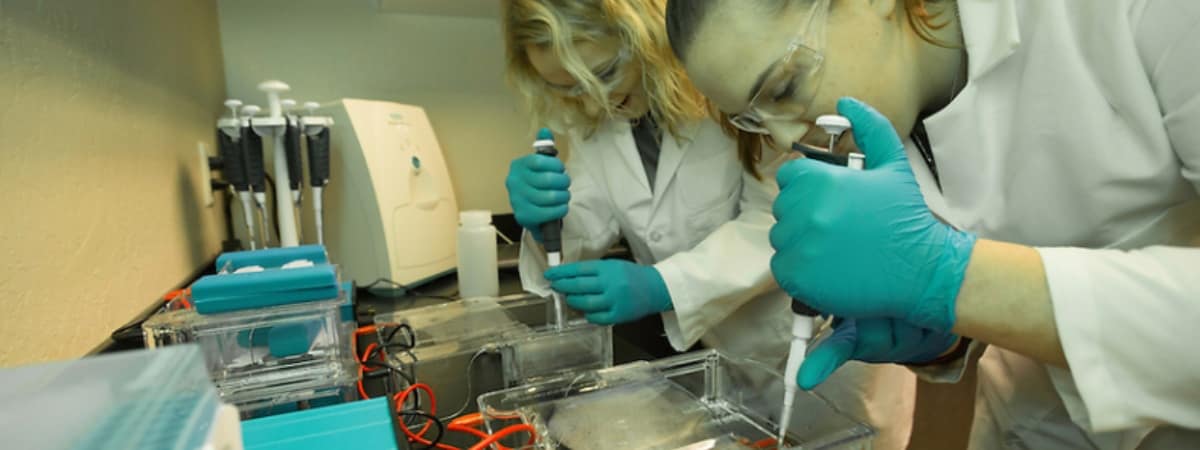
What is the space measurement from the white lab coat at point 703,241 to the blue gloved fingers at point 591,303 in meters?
0.12

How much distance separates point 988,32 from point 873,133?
195mm

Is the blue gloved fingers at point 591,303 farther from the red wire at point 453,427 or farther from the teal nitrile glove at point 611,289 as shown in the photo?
the red wire at point 453,427

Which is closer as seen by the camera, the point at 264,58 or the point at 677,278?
the point at 677,278

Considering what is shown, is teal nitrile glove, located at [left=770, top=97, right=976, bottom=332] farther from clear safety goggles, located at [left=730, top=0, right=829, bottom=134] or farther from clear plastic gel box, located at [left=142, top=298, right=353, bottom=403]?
clear plastic gel box, located at [left=142, top=298, right=353, bottom=403]

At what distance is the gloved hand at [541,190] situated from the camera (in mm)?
1090

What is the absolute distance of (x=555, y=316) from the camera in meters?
1.03

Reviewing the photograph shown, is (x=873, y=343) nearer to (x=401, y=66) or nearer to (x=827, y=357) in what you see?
(x=827, y=357)

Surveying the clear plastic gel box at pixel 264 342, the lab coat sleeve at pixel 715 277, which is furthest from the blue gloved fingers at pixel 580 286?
the clear plastic gel box at pixel 264 342

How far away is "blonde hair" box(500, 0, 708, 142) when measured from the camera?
961 millimetres

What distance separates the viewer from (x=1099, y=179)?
61 centimetres

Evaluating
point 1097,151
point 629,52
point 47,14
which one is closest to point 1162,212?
point 1097,151

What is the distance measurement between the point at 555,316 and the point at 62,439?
79 centimetres

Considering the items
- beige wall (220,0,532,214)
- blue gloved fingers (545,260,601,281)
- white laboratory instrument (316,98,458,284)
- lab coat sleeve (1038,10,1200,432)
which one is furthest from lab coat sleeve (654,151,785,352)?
beige wall (220,0,532,214)

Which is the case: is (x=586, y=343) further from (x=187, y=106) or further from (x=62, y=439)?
(x=187, y=106)
